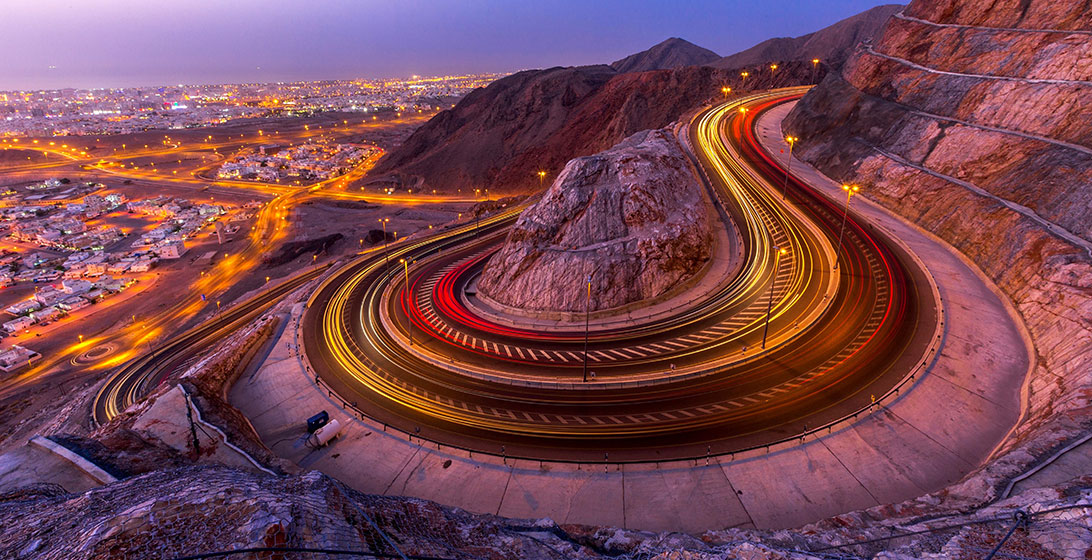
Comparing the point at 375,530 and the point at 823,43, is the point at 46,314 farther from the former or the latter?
the point at 823,43

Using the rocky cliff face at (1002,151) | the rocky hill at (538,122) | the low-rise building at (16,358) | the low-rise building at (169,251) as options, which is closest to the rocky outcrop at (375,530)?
the rocky cliff face at (1002,151)

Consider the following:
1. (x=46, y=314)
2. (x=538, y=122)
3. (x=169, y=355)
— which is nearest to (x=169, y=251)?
(x=46, y=314)

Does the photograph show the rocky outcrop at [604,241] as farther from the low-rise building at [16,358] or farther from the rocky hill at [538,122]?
the rocky hill at [538,122]

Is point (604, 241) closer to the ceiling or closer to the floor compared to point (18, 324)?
closer to the ceiling

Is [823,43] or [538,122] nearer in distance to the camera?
[538,122]

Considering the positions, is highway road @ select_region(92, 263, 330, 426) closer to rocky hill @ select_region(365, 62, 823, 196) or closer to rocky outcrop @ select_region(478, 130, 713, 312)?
rocky outcrop @ select_region(478, 130, 713, 312)

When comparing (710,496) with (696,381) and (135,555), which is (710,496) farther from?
(135,555)

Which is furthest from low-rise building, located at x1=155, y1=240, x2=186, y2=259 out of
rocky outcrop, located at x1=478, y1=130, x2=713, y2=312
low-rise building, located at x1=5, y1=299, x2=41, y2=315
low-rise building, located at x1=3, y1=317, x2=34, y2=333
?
rocky outcrop, located at x1=478, y1=130, x2=713, y2=312
